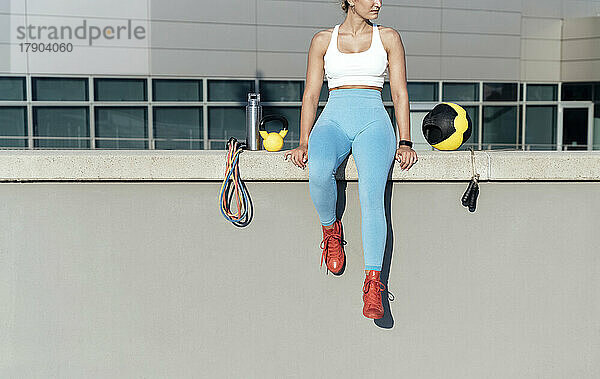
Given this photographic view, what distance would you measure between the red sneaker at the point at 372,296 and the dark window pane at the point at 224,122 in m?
13.8

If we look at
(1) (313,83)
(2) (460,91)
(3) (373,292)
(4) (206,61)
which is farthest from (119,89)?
(3) (373,292)

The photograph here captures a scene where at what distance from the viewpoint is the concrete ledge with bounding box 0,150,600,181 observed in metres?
3.39

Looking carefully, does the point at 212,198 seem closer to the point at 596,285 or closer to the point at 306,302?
the point at 306,302

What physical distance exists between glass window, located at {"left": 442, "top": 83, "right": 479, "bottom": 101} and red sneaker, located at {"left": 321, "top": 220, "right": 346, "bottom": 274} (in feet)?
51.0

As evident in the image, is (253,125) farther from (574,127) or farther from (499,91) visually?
(574,127)

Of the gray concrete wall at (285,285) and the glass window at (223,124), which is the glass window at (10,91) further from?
the gray concrete wall at (285,285)

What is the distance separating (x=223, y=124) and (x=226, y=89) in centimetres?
98

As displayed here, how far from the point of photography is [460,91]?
1830cm

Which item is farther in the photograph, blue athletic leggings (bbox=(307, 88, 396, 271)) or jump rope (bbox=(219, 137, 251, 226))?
jump rope (bbox=(219, 137, 251, 226))

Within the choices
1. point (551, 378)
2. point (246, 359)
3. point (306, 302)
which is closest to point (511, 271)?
point (551, 378)

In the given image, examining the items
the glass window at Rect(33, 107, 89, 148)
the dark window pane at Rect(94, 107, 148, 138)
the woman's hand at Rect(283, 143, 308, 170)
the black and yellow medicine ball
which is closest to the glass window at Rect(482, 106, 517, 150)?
A: the dark window pane at Rect(94, 107, 148, 138)

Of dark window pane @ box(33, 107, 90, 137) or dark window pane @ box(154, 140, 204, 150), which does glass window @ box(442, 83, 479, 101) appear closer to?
dark window pane @ box(154, 140, 204, 150)

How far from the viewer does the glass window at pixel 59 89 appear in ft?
52.9

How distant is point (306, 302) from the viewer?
355cm
